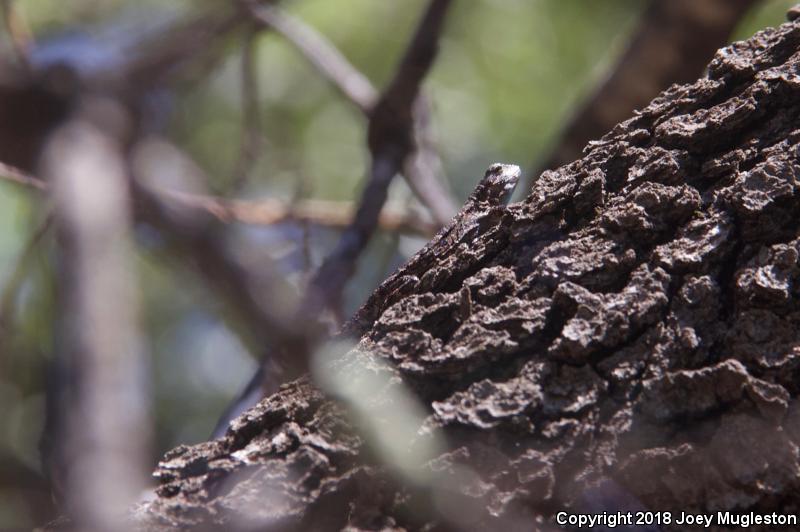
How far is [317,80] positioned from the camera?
13.1 ft

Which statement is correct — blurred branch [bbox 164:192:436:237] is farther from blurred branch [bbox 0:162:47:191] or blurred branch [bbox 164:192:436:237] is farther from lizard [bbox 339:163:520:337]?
lizard [bbox 339:163:520:337]

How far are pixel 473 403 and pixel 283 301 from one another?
142 centimetres

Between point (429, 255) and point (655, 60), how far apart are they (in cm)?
147

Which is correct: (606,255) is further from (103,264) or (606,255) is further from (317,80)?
(317,80)

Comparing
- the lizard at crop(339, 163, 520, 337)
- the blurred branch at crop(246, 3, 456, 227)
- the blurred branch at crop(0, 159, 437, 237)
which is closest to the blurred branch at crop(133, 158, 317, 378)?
the blurred branch at crop(0, 159, 437, 237)

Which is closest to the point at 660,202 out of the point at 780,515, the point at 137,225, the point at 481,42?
the point at 780,515

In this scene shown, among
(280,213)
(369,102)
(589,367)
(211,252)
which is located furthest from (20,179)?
(589,367)

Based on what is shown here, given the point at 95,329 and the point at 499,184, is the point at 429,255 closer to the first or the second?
the point at 499,184

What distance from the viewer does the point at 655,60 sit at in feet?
7.59

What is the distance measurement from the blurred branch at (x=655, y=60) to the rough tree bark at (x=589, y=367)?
4.19 ft

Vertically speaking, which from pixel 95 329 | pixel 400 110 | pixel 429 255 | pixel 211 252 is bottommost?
pixel 429 255

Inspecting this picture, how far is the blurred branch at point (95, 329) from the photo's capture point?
153 centimetres

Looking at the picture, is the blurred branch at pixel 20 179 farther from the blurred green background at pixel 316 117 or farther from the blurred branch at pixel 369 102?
the blurred green background at pixel 316 117

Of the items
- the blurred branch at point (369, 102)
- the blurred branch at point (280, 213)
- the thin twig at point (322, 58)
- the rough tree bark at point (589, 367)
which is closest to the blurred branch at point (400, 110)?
the blurred branch at point (369, 102)
